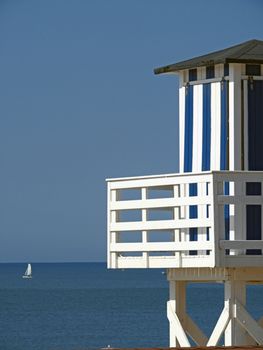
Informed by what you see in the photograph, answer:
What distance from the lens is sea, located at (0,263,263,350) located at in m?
67.6

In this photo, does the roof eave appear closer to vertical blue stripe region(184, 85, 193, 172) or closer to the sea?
vertical blue stripe region(184, 85, 193, 172)

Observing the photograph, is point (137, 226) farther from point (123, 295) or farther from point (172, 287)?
point (123, 295)

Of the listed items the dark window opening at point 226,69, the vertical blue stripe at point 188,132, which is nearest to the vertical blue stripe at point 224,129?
the dark window opening at point 226,69

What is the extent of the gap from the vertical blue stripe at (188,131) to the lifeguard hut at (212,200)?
13 millimetres

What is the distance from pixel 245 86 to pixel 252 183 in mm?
1236

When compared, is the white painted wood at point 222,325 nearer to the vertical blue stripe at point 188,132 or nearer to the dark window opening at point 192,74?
the vertical blue stripe at point 188,132

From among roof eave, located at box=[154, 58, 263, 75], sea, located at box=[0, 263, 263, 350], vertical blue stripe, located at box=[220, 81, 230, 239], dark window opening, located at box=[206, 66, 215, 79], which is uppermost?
roof eave, located at box=[154, 58, 263, 75]

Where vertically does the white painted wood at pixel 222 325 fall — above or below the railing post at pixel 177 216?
below

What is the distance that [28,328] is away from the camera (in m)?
76.8

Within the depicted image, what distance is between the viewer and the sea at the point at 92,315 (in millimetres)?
67562

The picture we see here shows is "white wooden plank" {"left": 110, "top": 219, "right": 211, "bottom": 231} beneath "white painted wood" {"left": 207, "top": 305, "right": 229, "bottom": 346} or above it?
above

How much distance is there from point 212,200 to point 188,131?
6.47 feet

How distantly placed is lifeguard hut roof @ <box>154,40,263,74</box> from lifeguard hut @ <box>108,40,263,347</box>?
13 millimetres

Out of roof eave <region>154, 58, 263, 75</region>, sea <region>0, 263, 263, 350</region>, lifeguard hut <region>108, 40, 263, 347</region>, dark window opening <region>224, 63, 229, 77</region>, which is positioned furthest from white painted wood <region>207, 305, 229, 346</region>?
sea <region>0, 263, 263, 350</region>
